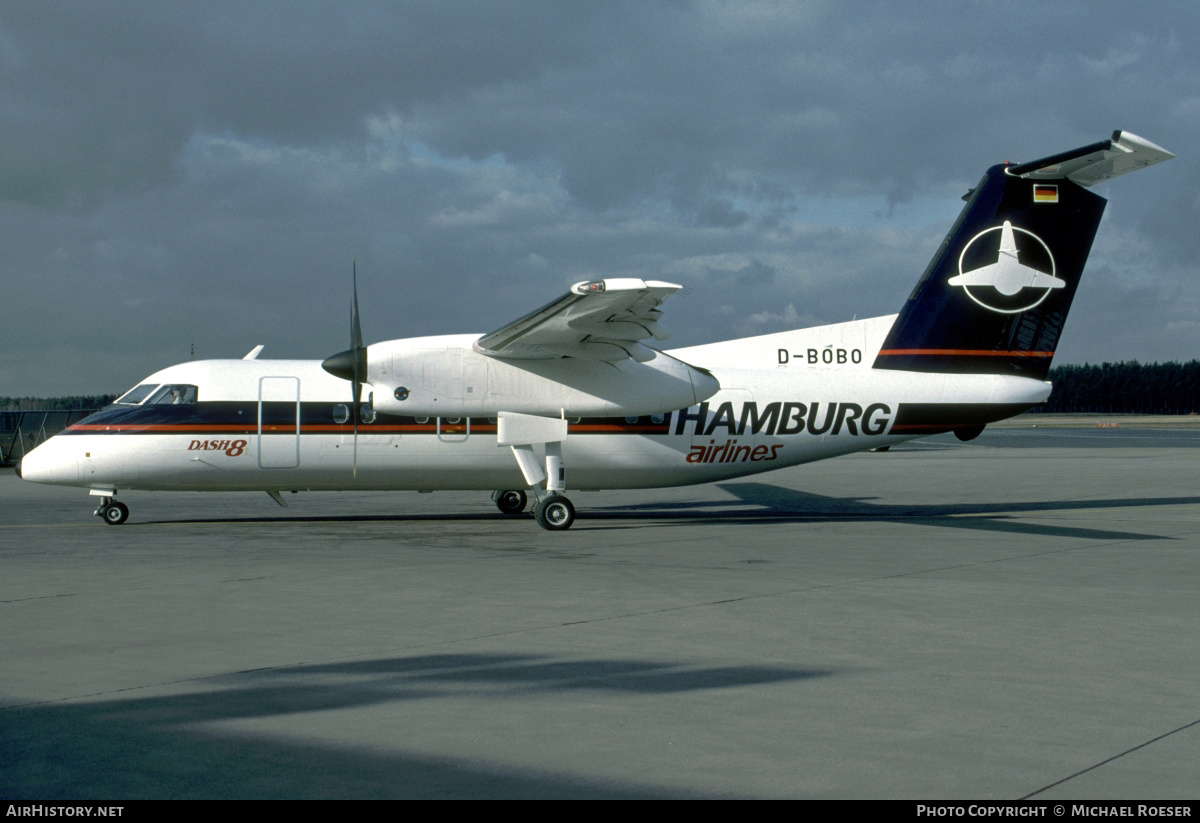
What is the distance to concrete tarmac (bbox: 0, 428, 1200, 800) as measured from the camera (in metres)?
4.66

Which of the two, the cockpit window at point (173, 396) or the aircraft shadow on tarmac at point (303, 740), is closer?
the aircraft shadow on tarmac at point (303, 740)

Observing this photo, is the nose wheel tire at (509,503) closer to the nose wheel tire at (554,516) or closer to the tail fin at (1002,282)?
the nose wheel tire at (554,516)

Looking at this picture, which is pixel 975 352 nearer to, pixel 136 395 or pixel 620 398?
pixel 620 398

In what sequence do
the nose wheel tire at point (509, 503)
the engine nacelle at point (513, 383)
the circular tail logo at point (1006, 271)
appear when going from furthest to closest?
1. the nose wheel tire at point (509, 503)
2. the circular tail logo at point (1006, 271)
3. the engine nacelle at point (513, 383)

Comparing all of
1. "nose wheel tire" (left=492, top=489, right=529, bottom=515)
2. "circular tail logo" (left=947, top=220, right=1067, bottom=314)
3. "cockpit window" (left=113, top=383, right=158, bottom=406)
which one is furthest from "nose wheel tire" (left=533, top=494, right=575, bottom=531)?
"circular tail logo" (left=947, top=220, right=1067, bottom=314)

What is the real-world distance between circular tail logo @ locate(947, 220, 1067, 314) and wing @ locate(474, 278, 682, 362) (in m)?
6.26

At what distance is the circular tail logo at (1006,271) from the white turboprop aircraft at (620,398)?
0.03 m

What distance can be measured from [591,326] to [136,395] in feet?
27.3

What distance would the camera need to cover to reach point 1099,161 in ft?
54.5

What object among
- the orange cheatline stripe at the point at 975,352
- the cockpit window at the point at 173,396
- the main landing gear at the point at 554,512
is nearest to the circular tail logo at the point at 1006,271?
the orange cheatline stripe at the point at 975,352

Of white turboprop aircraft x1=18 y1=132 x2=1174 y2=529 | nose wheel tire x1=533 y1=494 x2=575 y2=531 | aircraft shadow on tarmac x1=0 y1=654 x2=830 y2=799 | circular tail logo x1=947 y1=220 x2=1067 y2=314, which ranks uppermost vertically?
circular tail logo x1=947 y1=220 x2=1067 y2=314

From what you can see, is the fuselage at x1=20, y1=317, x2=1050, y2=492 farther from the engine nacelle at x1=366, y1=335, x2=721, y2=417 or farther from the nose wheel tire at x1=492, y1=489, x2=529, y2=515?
the nose wheel tire at x1=492, y1=489, x2=529, y2=515

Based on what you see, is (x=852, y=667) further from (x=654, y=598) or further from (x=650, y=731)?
(x=654, y=598)

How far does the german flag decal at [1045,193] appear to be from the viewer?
17.8 meters
